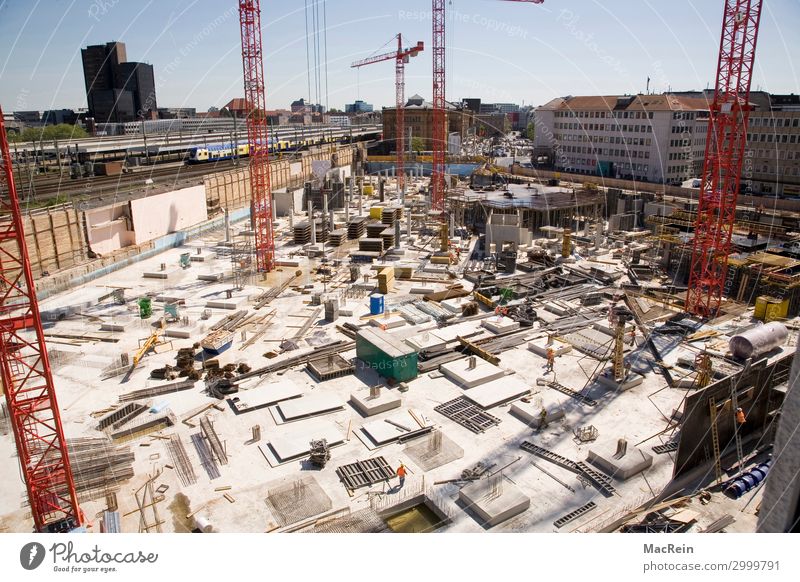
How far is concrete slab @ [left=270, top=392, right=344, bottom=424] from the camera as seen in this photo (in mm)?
14527

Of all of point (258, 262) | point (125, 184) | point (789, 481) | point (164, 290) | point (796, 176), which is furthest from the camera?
point (796, 176)

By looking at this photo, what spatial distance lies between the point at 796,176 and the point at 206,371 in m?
46.9

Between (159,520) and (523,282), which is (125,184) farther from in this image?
(159,520)

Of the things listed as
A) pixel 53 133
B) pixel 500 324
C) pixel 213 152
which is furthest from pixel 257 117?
pixel 53 133

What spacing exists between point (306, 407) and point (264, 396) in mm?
1414

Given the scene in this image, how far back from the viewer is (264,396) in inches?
610

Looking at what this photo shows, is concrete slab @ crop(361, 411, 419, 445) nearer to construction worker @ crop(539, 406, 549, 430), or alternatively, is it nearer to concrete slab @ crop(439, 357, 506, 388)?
concrete slab @ crop(439, 357, 506, 388)

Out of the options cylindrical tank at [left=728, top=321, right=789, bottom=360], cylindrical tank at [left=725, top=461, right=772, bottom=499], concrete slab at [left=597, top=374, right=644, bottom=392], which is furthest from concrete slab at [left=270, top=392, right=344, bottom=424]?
cylindrical tank at [left=728, top=321, right=789, bottom=360]

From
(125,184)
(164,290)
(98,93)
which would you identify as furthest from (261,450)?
(98,93)

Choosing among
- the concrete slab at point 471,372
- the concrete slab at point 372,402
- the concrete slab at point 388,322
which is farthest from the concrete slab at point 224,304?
the concrete slab at point 471,372

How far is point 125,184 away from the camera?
37.3m

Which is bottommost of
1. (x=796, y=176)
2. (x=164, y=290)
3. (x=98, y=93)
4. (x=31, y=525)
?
(x=31, y=525)

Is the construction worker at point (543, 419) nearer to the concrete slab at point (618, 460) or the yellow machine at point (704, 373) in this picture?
the concrete slab at point (618, 460)

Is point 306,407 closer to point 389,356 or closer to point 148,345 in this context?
point 389,356
